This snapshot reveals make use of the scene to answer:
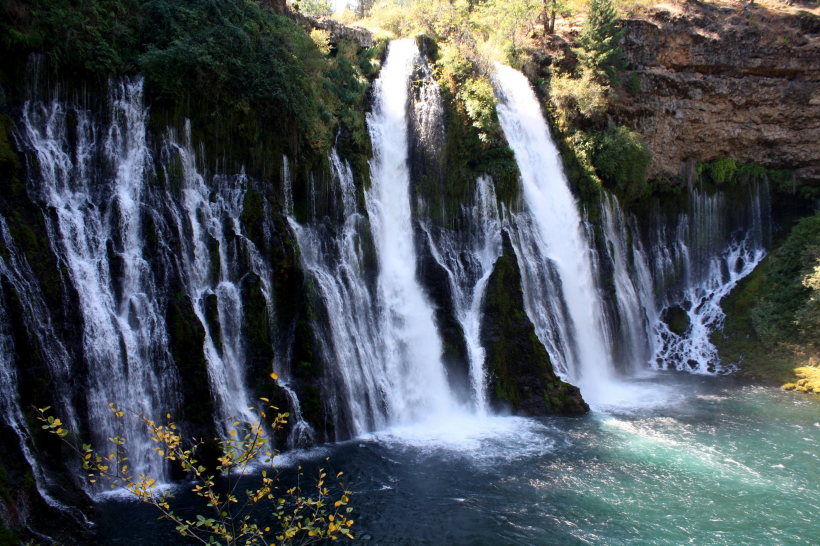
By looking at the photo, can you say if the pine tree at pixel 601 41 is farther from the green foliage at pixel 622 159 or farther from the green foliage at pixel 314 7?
the green foliage at pixel 314 7

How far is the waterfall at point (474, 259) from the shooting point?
17344 millimetres

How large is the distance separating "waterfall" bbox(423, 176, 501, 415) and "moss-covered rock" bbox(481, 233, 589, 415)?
31 centimetres

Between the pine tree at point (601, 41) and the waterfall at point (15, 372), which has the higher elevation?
the pine tree at point (601, 41)

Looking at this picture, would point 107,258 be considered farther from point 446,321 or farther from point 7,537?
point 446,321

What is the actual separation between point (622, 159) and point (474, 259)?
9.54m

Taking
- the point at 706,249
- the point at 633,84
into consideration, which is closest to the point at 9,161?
the point at 633,84

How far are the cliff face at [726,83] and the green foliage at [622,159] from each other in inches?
82.8

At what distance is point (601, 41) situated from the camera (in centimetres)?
2533

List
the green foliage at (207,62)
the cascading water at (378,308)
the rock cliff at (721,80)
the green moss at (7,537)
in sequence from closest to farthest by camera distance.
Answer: the green moss at (7,537), the green foliage at (207,62), the cascading water at (378,308), the rock cliff at (721,80)

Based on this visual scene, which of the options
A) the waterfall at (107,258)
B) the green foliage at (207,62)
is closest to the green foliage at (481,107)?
the green foliage at (207,62)

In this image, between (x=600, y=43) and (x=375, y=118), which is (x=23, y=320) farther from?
(x=600, y=43)

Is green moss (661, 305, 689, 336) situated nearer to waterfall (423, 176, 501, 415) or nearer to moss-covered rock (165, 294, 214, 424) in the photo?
waterfall (423, 176, 501, 415)

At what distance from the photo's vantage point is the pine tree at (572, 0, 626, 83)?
2516 cm

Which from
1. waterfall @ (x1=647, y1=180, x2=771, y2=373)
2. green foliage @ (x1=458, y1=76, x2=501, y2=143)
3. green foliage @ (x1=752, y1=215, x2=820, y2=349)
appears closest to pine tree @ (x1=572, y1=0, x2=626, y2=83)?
green foliage @ (x1=458, y1=76, x2=501, y2=143)
